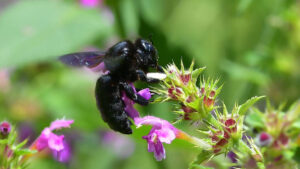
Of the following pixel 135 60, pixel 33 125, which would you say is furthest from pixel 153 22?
pixel 135 60

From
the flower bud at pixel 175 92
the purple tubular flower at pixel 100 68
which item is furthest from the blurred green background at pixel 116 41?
the flower bud at pixel 175 92

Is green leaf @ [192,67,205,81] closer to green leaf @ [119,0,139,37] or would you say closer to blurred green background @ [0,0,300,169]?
blurred green background @ [0,0,300,169]

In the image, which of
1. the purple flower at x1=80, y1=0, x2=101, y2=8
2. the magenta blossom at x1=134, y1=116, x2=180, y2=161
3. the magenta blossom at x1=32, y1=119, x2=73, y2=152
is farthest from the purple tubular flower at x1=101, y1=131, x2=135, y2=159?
the magenta blossom at x1=134, y1=116, x2=180, y2=161

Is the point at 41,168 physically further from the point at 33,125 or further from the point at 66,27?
the point at 66,27

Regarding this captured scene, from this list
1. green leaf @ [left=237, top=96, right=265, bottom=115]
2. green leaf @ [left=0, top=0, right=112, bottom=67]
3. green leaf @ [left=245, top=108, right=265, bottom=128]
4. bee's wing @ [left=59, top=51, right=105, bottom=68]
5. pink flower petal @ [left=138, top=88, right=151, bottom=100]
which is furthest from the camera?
green leaf @ [left=0, top=0, right=112, bottom=67]

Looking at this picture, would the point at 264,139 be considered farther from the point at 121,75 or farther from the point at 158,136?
the point at 121,75

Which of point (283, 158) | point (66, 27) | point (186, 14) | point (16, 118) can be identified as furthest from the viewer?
point (186, 14)
